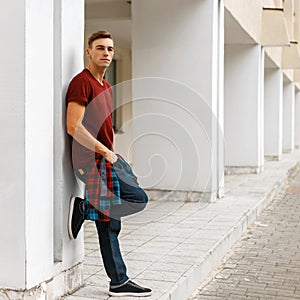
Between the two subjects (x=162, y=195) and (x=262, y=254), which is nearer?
(x=262, y=254)

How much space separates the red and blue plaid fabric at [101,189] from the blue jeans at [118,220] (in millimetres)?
42

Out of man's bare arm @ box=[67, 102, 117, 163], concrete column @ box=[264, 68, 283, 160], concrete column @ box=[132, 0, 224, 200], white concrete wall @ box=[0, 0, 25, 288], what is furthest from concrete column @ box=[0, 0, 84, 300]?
concrete column @ box=[264, 68, 283, 160]

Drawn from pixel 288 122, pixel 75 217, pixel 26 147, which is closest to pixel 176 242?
pixel 75 217

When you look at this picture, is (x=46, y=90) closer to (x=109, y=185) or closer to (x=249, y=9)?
(x=109, y=185)

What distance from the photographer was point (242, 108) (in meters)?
13.8

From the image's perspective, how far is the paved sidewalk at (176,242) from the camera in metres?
4.92

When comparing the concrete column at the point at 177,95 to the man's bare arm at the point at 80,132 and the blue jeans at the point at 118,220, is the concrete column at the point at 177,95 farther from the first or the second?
the man's bare arm at the point at 80,132

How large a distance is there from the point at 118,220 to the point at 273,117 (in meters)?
14.4

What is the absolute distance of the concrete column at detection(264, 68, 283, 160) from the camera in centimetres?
1814

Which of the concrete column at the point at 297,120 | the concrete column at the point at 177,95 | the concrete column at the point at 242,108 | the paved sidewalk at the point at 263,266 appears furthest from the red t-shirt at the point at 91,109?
the concrete column at the point at 297,120

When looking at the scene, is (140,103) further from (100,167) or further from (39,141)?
(39,141)

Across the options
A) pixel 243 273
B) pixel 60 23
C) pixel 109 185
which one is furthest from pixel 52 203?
pixel 243 273

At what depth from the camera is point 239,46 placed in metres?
14.1

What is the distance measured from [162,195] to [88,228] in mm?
2266
